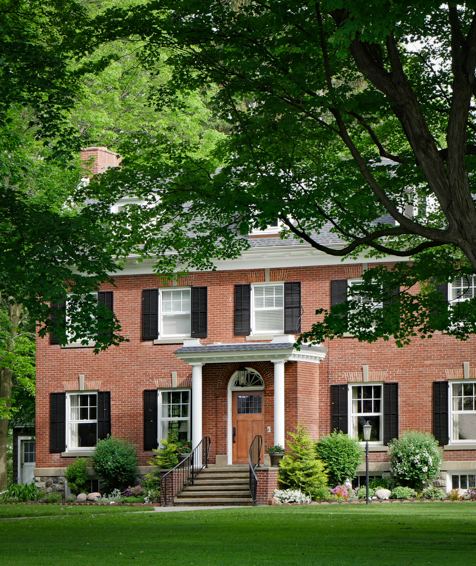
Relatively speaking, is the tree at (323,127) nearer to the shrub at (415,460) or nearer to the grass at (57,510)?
the grass at (57,510)

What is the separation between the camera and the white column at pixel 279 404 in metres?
23.2

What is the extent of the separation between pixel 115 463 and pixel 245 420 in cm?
402

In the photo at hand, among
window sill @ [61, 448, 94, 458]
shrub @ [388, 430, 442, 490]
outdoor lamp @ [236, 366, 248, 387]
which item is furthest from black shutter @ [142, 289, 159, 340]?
shrub @ [388, 430, 442, 490]

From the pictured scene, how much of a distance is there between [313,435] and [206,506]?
14.1 ft

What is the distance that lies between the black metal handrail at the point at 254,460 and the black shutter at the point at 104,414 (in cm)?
483

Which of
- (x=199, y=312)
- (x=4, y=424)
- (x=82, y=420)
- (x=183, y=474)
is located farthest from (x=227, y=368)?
(x=4, y=424)

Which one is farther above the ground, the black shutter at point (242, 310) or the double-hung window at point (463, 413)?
the black shutter at point (242, 310)

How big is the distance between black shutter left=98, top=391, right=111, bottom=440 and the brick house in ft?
0.14

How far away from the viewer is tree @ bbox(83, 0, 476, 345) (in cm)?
1151

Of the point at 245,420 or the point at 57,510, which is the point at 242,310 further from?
the point at 57,510

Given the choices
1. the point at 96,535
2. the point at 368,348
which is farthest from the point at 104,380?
the point at 96,535

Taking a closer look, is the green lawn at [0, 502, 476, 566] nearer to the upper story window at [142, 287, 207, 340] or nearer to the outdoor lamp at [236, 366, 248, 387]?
the outdoor lamp at [236, 366, 248, 387]

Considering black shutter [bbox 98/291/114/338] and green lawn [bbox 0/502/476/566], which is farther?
black shutter [bbox 98/291/114/338]

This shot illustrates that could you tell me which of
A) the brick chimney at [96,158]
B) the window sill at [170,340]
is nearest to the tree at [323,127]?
the window sill at [170,340]
